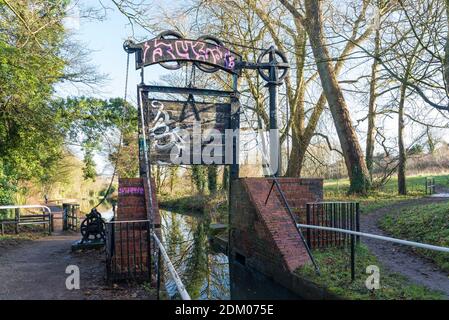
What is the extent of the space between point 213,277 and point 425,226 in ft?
15.4

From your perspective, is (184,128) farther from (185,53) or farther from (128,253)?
(128,253)

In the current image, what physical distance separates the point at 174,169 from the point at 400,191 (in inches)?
711

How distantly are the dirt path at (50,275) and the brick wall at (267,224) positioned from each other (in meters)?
2.30

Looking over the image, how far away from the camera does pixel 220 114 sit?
898cm

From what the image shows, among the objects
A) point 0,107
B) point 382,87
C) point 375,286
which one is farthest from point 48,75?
point 382,87

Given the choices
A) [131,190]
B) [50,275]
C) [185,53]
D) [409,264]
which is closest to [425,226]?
[409,264]

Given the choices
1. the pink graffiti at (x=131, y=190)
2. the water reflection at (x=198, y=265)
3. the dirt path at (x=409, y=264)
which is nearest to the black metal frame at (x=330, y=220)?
the dirt path at (x=409, y=264)

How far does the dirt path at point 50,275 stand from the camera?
514 centimetres

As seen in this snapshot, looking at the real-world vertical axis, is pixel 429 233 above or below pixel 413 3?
below

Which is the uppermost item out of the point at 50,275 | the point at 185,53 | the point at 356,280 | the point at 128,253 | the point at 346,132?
the point at 185,53

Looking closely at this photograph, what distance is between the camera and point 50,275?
6.20m

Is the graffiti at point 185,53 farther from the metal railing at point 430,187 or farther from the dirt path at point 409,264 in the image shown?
the metal railing at point 430,187

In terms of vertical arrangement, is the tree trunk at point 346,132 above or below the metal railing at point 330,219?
above
